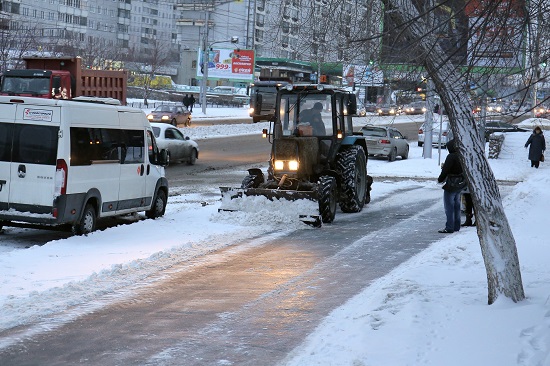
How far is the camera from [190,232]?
650 inches

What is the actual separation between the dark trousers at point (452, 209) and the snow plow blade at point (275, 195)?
7.93ft

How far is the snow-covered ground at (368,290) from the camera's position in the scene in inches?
328

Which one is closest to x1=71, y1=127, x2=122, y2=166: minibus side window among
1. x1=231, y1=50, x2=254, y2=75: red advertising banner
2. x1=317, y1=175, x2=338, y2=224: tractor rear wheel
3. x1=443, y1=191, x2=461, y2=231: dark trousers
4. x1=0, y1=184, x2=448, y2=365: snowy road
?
x1=0, y1=184, x2=448, y2=365: snowy road

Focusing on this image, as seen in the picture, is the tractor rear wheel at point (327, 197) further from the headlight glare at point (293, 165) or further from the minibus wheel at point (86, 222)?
the minibus wheel at point (86, 222)

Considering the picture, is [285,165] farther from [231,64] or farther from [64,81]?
[231,64]

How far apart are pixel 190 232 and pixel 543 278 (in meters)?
6.91

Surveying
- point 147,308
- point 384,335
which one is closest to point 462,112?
point 384,335

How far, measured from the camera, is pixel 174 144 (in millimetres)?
32625

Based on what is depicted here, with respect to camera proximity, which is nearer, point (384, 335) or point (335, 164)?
point (384, 335)

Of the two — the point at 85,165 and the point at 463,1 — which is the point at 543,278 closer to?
the point at 463,1

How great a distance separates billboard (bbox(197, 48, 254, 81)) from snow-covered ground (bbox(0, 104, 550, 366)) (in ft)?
254

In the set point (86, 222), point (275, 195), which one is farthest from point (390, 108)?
point (86, 222)

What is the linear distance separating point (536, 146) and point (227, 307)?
2805cm

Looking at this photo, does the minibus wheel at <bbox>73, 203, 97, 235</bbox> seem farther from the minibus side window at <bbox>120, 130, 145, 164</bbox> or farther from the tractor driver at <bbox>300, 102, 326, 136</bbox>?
the tractor driver at <bbox>300, 102, 326, 136</bbox>
